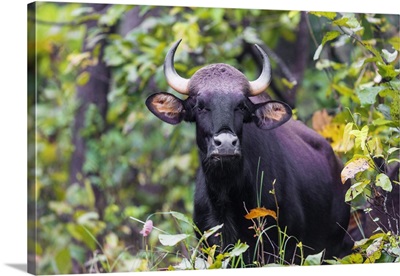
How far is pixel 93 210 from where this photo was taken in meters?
10.8

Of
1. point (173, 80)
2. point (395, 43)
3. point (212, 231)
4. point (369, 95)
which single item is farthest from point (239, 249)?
point (395, 43)

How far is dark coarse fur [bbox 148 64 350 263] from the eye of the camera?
6770mm

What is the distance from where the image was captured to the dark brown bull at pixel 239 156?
22.1ft

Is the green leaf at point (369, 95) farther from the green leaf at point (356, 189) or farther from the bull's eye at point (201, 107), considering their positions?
the bull's eye at point (201, 107)

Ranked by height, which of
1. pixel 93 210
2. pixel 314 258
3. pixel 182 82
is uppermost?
pixel 182 82

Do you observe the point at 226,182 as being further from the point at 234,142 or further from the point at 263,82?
the point at 263,82

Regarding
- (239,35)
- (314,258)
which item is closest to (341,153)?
(314,258)

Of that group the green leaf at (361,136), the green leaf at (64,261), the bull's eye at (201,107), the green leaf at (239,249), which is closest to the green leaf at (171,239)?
the green leaf at (239,249)

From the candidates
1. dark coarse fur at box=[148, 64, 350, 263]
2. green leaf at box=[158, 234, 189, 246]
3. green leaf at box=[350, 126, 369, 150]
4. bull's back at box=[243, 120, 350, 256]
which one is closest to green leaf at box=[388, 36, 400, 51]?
bull's back at box=[243, 120, 350, 256]

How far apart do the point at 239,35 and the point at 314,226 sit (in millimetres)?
3249

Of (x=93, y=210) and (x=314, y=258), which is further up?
(x=314, y=258)

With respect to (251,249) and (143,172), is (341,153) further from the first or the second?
(143,172)

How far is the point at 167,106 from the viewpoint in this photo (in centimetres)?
693

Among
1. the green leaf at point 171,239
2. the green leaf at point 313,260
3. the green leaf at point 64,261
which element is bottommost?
the green leaf at point 64,261
